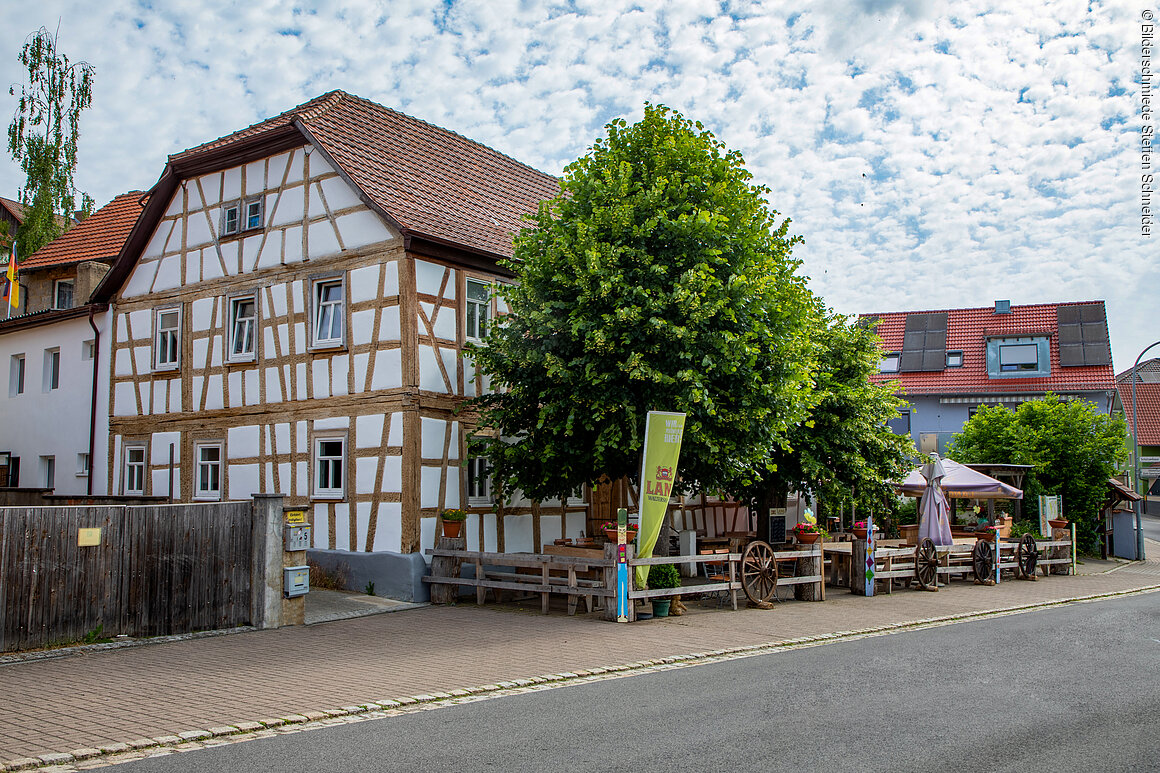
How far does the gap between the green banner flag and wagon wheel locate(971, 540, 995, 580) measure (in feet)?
31.9

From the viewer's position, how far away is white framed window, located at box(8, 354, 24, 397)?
2570cm

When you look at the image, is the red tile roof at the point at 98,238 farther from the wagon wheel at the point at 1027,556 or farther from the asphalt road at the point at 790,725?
the wagon wheel at the point at 1027,556

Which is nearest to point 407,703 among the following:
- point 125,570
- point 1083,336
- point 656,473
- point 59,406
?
point 125,570

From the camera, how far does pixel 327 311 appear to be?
58.7ft

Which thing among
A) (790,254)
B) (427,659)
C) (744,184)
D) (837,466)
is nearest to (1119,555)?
(837,466)

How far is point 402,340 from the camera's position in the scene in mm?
16438

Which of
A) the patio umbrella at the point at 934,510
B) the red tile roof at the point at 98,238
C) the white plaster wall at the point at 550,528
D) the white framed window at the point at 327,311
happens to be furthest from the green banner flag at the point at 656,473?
the red tile roof at the point at 98,238

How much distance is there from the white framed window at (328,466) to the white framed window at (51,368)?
11.0 meters

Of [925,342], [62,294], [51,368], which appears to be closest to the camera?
[51,368]

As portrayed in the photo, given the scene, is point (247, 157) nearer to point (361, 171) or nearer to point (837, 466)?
point (361, 171)

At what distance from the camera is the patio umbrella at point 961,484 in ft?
71.0

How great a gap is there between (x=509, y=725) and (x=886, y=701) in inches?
125

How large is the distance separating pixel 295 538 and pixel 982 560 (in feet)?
48.5

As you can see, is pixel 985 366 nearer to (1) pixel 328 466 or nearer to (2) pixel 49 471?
(1) pixel 328 466
